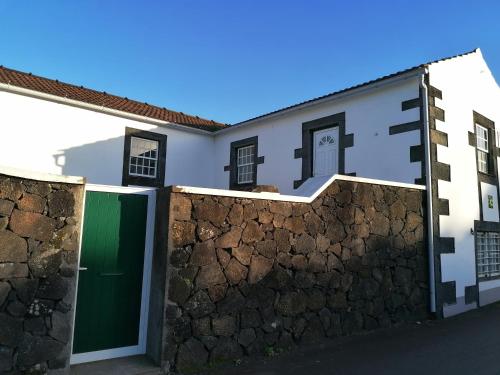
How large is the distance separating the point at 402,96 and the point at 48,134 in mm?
8064

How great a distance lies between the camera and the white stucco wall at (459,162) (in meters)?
8.17

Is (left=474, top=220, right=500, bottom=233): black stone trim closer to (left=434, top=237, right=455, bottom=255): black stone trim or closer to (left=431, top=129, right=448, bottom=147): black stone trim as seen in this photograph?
(left=434, top=237, right=455, bottom=255): black stone trim

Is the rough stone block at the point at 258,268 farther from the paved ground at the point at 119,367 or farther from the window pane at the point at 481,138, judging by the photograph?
the window pane at the point at 481,138

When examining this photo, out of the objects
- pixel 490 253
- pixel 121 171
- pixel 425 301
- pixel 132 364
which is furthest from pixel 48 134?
pixel 490 253

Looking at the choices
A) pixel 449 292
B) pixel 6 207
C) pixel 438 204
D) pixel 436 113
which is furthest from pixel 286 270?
pixel 436 113

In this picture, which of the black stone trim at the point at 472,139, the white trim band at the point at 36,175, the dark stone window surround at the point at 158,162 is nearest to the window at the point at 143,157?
the dark stone window surround at the point at 158,162

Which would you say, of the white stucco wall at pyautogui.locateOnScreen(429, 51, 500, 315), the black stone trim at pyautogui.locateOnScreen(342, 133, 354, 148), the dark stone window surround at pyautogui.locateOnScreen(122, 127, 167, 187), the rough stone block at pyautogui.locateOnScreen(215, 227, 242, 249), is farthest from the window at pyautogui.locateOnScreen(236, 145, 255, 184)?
the rough stone block at pyautogui.locateOnScreen(215, 227, 242, 249)

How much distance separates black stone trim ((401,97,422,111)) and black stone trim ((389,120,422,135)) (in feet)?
1.05

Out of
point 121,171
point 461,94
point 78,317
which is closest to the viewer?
point 78,317

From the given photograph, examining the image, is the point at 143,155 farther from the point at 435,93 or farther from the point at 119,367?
the point at 119,367

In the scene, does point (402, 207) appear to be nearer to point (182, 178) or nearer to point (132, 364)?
point (132, 364)

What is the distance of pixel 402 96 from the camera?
845 centimetres

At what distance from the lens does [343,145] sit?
30.8 ft

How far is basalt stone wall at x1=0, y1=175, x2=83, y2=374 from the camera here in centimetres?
385
